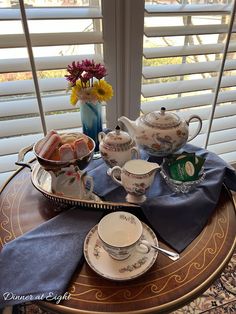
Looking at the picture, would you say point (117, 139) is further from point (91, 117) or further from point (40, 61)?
point (40, 61)

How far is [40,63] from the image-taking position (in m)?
0.92

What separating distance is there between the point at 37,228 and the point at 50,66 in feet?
1.94

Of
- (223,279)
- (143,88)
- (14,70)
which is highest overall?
(14,70)

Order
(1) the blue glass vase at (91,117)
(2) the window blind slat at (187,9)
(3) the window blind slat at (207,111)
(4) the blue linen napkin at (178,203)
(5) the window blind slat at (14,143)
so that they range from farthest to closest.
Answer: (3) the window blind slat at (207,111), (5) the window blind slat at (14,143), (2) the window blind slat at (187,9), (1) the blue glass vase at (91,117), (4) the blue linen napkin at (178,203)

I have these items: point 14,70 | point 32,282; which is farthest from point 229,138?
point 32,282

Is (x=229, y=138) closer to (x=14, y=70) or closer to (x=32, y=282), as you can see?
(x=14, y=70)

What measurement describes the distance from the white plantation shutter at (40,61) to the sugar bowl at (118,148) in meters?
0.38

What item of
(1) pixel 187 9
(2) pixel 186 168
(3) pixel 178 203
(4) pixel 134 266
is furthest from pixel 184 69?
(4) pixel 134 266

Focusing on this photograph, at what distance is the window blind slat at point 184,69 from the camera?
1050 millimetres

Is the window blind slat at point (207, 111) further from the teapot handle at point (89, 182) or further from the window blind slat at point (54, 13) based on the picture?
the teapot handle at point (89, 182)

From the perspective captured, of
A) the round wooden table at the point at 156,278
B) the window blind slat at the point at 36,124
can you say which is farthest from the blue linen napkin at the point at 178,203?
the window blind slat at the point at 36,124

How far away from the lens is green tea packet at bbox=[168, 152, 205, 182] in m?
0.69

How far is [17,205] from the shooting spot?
702 mm

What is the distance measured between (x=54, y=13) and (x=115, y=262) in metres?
0.77
